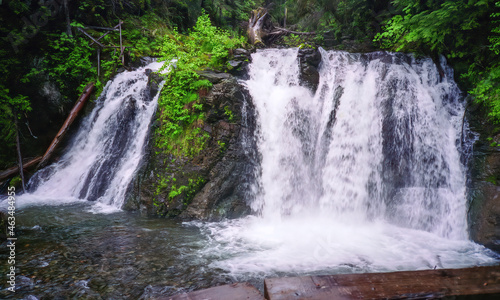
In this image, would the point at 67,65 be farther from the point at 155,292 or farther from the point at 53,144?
the point at 155,292

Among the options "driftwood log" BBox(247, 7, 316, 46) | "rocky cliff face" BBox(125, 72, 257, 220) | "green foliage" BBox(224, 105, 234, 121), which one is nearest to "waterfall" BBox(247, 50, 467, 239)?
"rocky cliff face" BBox(125, 72, 257, 220)

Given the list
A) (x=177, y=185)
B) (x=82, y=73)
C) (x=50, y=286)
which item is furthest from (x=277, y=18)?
(x=50, y=286)

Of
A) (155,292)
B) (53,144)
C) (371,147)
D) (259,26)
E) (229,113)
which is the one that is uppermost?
(259,26)

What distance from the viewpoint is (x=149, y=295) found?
3453mm

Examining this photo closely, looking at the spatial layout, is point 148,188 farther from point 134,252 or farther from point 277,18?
point 277,18

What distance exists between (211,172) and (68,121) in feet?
20.8

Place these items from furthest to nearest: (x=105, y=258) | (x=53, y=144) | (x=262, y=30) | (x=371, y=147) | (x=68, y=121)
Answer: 1. (x=262, y=30)
2. (x=68, y=121)
3. (x=53, y=144)
4. (x=371, y=147)
5. (x=105, y=258)

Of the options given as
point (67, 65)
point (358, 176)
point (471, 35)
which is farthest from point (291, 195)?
point (67, 65)

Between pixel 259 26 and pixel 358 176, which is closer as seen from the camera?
pixel 358 176

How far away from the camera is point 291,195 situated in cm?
758

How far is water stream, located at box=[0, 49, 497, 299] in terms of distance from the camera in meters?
4.33

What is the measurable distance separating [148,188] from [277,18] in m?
18.4

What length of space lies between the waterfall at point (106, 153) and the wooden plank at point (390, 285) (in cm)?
696

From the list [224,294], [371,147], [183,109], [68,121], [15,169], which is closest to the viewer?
[224,294]
